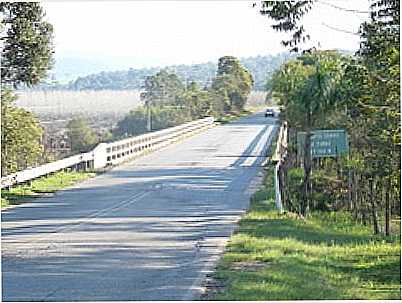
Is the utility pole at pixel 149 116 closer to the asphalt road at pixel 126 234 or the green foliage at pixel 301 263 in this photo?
the asphalt road at pixel 126 234

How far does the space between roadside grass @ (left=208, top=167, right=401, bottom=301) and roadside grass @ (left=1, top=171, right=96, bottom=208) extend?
19.1ft

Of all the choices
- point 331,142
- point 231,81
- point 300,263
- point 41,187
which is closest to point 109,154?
point 41,187

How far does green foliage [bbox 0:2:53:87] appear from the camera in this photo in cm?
1908

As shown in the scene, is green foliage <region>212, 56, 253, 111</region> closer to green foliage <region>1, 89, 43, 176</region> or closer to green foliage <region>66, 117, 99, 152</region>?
green foliage <region>66, 117, 99, 152</region>

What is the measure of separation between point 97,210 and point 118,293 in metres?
9.44

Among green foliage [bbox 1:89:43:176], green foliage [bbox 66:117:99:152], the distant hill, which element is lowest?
green foliage [bbox 66:117:99:152]

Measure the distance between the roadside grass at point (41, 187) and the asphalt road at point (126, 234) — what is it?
0.50 meters

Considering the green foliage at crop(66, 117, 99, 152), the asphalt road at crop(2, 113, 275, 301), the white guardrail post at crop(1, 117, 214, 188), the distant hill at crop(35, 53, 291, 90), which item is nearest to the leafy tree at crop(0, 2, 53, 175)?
the white guardrail post at crop(1, 117, 214, 188)

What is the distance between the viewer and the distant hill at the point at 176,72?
3918 centimetres

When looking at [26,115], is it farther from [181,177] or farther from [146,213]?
[146,213]

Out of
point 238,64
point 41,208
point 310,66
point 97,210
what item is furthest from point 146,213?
point 238,64

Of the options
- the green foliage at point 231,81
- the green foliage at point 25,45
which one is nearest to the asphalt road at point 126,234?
the green foliage at point 25,45

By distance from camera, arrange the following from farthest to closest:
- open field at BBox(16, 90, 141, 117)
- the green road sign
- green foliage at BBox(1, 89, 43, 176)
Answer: open field at BBox(16, 90, 141, 117) → green foliage at BBox(1, 89, 43, 176) → the green road sign

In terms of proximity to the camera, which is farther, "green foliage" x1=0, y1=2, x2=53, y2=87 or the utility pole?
the utility pole
